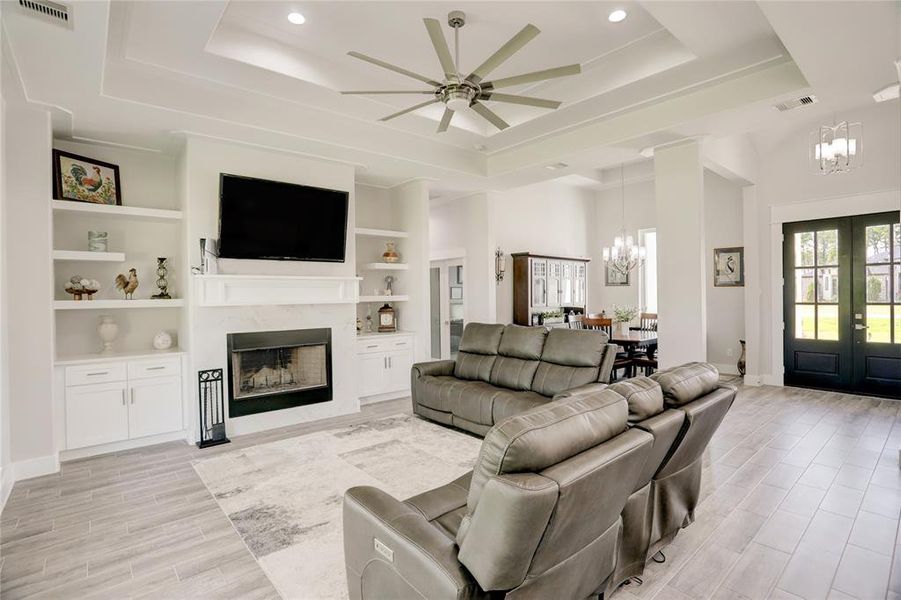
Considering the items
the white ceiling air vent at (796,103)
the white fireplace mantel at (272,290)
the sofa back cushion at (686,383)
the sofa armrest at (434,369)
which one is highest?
the white ceiling air vent at (796,103)

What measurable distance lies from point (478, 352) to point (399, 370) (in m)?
1.52

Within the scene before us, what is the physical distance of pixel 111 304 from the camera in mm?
4219

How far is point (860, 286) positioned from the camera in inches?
232

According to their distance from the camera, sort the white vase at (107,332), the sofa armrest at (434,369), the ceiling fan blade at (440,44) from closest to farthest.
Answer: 1. the ceiling fan blade at (440,44)
2. the white vase at (107,332)
3. the sofa armrest at (434,369)

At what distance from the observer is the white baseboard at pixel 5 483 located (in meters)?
3.11

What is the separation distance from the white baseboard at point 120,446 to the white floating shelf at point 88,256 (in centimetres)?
170

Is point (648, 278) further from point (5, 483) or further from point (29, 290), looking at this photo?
point (5, 483)

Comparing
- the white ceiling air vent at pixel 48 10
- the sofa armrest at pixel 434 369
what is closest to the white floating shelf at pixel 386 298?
the sofa armrest at pixel 434 369

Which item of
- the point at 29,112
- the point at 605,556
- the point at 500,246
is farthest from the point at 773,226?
the point at 29,112

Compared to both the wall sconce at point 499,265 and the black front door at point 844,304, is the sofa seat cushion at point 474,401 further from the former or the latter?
the black front door at point 844,304

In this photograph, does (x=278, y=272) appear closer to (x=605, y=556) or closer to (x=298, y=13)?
(x=298, y=13)

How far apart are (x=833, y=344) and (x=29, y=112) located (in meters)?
9.12

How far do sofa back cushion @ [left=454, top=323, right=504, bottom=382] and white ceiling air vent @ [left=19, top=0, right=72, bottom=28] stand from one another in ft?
13.4

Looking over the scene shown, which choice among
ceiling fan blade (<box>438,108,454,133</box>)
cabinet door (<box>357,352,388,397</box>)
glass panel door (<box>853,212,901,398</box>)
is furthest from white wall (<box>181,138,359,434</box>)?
glass panel door (<box>853,212,901,398</box>)
